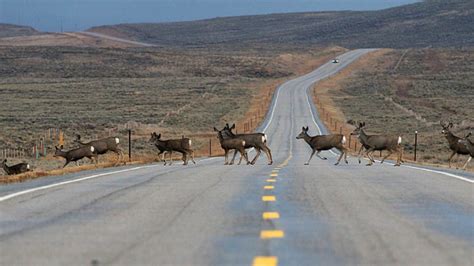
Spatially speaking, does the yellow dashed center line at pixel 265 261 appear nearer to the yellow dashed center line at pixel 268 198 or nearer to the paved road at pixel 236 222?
the paved road at pixel 236 222

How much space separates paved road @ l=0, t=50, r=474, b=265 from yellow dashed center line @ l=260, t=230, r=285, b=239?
0.01 metres

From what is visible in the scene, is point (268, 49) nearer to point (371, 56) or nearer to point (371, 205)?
point (371, 56)

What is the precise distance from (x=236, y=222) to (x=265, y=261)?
116 inches

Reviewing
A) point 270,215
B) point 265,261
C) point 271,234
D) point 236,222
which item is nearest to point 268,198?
point 270,215

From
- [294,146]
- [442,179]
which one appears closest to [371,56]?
[294,146]

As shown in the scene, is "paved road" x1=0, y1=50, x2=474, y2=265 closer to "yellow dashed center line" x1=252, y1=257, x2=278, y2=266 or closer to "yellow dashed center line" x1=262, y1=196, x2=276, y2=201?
"yellow dashed center line" x1=252, y1=257, x2=278, y2=266

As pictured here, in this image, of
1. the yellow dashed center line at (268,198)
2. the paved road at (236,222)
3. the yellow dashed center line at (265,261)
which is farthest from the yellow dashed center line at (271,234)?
the yellow dashed center line at (268,198)

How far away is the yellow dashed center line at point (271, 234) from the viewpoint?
986 centimetres

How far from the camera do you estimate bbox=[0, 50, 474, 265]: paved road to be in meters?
8.65

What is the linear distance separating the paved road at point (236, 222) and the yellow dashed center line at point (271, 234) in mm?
11

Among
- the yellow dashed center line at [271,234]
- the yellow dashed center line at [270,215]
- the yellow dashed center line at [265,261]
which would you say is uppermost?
the yellow dashed center line at [265,261]

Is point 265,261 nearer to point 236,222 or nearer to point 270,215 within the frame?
point 236,222

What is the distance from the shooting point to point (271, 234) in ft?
32.9

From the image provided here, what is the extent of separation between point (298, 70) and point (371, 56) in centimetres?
1788
